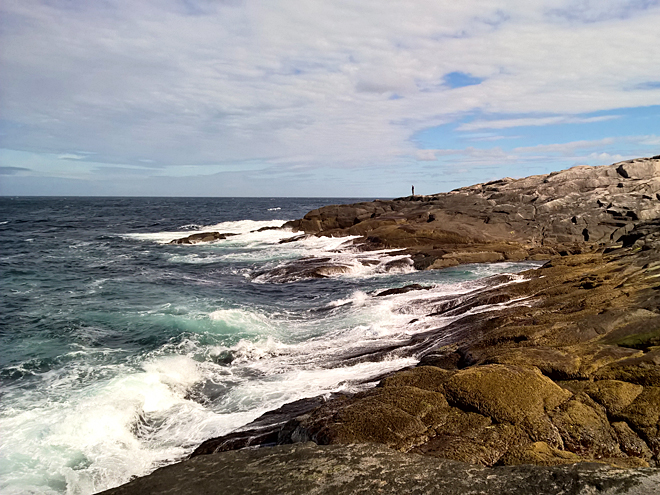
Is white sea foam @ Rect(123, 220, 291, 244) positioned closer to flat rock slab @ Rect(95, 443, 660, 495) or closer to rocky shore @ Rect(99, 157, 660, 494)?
rocky shore @ Rect(99, 157, 660, 494)

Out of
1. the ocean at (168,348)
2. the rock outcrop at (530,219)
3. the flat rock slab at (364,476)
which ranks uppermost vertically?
the rock outcrop at (530,219)

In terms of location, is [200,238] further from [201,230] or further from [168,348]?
[168,348]

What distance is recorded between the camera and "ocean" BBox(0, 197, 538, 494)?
11141 mm

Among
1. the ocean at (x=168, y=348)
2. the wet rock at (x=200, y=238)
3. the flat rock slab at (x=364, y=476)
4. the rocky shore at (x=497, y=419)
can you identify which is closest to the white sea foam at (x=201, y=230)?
the wet rock at (x=200, y=238)

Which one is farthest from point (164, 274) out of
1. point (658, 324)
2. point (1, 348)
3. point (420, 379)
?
point (658, 324)

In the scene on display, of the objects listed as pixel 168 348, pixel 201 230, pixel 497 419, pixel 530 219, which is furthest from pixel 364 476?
pixel 201 230

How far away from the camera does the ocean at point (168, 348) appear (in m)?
11.1

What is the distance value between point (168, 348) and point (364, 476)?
45.3 feet

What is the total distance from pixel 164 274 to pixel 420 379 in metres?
28.4

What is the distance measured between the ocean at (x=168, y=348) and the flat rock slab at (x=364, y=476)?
441cm

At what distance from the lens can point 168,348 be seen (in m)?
17.8

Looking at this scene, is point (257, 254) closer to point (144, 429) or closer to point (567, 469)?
point (144, 429)

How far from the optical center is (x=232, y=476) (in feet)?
19.7

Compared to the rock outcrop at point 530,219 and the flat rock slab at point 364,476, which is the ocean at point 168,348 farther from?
the flat rock slab at point 364,476
